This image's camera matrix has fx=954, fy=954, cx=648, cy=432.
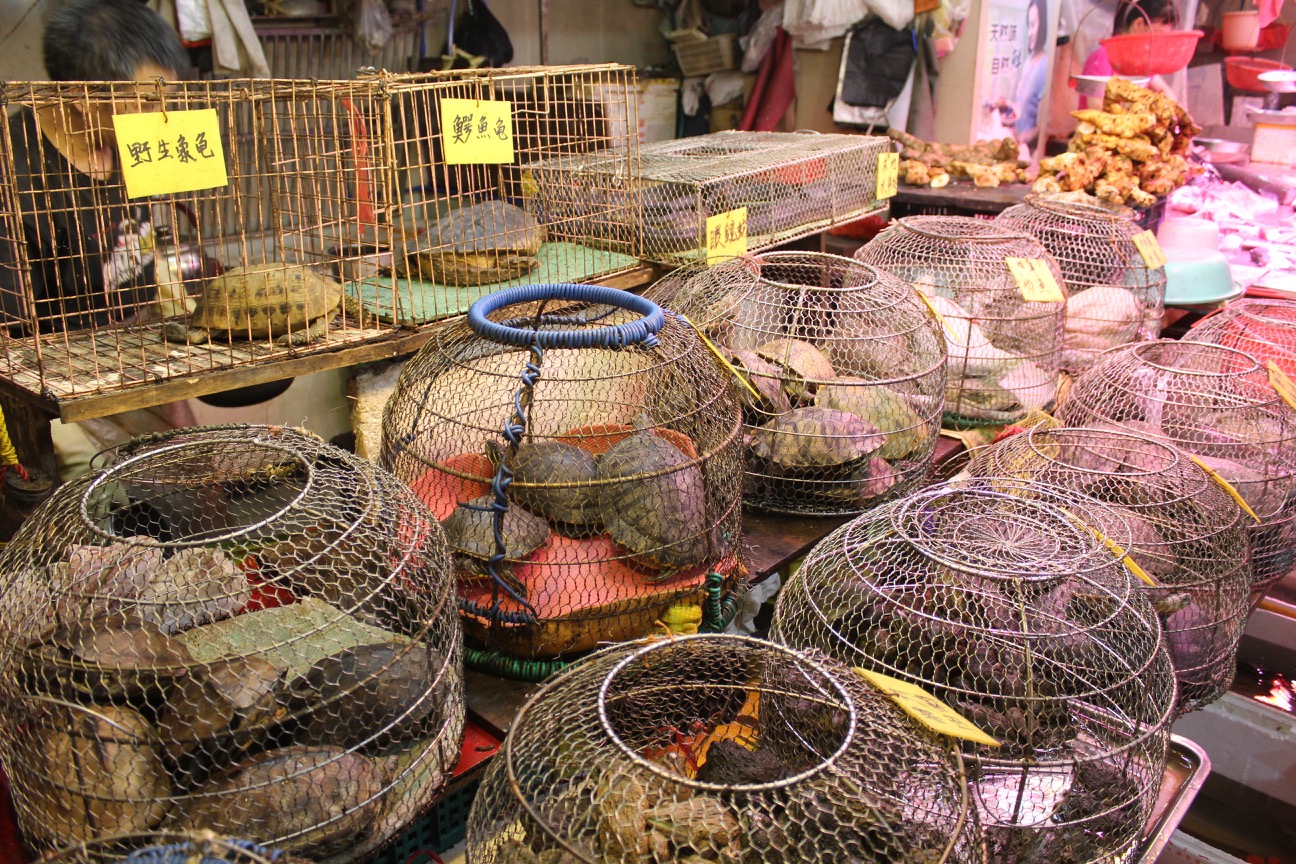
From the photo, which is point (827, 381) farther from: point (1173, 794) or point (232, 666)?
point (232, 666)

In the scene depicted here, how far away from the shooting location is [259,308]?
6.61 feet

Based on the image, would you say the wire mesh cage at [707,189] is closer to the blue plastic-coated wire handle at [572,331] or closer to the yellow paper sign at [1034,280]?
the yellow paper sign at [1034,280]

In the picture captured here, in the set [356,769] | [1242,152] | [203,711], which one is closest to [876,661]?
[356,769]

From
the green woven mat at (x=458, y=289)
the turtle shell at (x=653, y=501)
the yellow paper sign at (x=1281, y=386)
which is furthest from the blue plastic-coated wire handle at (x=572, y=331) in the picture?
the yellow paper sign at (x=1281, y=386)

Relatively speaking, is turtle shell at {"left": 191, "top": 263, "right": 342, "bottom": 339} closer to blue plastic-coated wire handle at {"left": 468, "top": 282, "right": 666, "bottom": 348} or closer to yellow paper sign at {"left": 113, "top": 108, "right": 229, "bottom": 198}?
yellow paper sign at {"left": 113, "top": 108, "right": 229, "bottom": 198}

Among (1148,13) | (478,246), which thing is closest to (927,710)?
(478,246)

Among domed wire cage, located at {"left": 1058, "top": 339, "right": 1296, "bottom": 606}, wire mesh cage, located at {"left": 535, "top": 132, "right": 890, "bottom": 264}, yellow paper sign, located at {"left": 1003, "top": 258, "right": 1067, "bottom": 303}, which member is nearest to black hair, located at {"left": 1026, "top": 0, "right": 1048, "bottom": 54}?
wire mesh cage, located at {"left": 535, "top": 132, "right": 890, "bottom": 264}

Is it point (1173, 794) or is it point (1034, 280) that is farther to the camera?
point (1034, 280)

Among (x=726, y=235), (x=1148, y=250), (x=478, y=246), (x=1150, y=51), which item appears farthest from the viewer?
(x=1150, y=51)

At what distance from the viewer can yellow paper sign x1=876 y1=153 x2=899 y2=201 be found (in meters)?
3.55

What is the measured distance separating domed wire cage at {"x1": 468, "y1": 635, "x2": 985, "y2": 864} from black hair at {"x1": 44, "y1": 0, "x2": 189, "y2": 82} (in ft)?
6.01

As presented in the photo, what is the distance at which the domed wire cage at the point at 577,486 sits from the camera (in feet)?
5.02

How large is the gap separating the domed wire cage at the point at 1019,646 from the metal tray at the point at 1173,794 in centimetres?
12

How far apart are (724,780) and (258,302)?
144 cm
